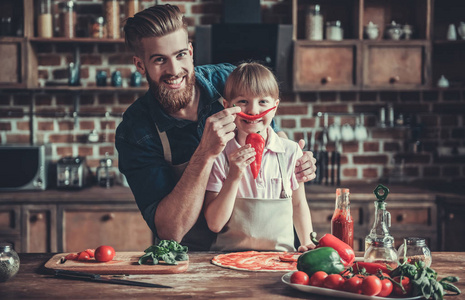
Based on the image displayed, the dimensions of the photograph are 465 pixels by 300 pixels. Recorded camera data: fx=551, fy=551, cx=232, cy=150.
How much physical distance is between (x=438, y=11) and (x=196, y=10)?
1.77 metres

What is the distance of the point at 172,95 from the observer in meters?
2.06

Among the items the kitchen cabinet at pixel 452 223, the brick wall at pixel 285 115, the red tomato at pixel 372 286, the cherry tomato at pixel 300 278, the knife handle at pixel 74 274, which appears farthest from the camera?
the brick wall at pixel 285 115

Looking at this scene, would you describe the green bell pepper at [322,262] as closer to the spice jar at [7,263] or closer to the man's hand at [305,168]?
the man's hand at [305,168]

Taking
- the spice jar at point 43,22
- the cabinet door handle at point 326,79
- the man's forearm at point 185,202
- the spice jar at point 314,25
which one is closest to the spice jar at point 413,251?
the man's forearm at point 185,202

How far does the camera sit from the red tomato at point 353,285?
4.26ft

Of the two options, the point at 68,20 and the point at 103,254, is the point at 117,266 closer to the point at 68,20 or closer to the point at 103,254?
the point at 103,254

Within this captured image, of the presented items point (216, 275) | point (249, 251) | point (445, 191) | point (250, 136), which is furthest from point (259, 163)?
point (445, 191)

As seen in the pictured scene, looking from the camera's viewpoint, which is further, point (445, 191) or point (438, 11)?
point (438, 11)

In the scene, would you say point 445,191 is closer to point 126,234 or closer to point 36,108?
point 126,234

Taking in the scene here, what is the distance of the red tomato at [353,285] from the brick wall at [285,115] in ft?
9.08

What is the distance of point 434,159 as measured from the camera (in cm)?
412

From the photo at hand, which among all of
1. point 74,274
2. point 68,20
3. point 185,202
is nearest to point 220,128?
point 185,202

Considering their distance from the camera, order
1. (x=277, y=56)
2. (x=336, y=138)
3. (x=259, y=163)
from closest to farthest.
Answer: (x=259, y=163)
(x=277, y=56)
(x=336, y=138)

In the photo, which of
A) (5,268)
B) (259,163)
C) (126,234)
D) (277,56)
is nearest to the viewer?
(5,268)
